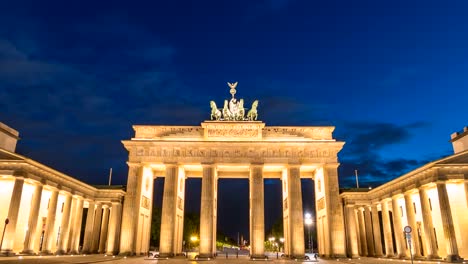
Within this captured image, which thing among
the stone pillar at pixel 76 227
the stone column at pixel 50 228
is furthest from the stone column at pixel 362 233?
the stone column at pixel 50 228

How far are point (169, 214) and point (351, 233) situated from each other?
23.8m

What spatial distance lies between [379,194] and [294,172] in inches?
510

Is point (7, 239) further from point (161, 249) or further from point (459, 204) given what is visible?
point (459, 204)

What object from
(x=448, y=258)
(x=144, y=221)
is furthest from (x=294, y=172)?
(x=144, y=221)

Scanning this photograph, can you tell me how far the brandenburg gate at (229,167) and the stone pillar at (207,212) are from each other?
0.38 ft

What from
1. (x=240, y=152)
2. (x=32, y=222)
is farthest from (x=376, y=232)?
(x=32, y=222)

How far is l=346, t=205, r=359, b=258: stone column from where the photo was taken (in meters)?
42.2

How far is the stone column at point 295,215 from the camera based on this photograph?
4062 centimetres

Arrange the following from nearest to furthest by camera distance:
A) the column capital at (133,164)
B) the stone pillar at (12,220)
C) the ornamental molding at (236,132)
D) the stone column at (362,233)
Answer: the stone pillar at (12,220), the column capital at (133,164), the ornamental molding at (236,132), the stone column at (362,233)

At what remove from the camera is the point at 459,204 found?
117 feet

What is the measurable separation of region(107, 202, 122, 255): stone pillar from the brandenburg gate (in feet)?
7.97

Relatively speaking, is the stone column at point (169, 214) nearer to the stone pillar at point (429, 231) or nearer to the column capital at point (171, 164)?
the column capital at point (171, 164)

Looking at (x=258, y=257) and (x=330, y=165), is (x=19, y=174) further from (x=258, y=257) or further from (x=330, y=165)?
(x=330, y=165)

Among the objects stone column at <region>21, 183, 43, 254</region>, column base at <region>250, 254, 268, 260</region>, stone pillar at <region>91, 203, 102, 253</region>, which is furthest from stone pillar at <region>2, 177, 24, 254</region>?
column base at <region>250, 254, 268, 260</region>
